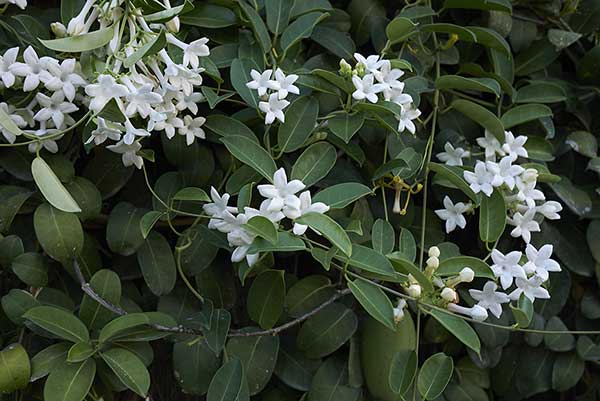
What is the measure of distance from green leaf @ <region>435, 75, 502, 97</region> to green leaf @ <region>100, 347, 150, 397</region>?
69 cm

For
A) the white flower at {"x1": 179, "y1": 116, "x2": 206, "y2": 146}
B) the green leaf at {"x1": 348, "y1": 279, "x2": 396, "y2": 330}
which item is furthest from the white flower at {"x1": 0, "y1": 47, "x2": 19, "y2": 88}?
the green leaf at {"x1": 348, "y1": 279, "x2": 396, "y2": 330}

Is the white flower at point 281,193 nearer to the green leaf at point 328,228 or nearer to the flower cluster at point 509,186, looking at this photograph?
the green leaf at point 328,228

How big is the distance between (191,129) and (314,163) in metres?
0.19

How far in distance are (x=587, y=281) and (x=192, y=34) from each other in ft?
2.99

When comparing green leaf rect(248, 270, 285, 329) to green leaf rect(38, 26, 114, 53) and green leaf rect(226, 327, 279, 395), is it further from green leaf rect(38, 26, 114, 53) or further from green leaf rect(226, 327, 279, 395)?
green leaf rect(38, 26, 114, 53)

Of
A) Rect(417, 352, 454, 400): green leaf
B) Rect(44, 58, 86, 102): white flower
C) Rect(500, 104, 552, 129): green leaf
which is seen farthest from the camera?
Rect(500, 104, 552, 129): green leaf

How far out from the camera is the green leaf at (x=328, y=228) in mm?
994

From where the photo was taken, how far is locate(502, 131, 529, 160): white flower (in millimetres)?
1325

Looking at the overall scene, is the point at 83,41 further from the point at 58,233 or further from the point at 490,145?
the point at 490,145

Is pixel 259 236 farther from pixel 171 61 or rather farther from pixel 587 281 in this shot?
pixel 587 281

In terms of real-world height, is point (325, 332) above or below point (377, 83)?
below

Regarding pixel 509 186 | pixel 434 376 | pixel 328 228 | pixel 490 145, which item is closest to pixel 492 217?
pixel 509 186

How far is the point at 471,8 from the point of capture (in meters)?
1.46

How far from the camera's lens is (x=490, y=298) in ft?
3.86
